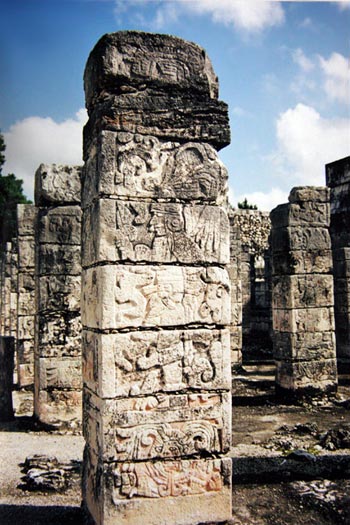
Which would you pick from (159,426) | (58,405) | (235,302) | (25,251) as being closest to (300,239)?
(235,302)

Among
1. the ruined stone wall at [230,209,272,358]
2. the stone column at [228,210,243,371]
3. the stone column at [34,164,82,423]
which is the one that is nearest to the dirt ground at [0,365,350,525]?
the stone column at [34,164,82,423]

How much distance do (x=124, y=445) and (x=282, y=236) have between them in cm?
636

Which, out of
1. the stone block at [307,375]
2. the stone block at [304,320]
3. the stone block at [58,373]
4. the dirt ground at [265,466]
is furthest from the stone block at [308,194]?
the stone block at [58,373]

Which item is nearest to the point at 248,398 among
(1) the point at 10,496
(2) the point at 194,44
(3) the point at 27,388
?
(3) the point at 27,388

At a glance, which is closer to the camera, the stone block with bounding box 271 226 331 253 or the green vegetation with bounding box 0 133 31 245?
the stone block with bounding box 271 226 331 253

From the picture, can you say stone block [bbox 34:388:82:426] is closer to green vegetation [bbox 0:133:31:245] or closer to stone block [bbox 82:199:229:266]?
stone block [bbox 82:199:229:266]

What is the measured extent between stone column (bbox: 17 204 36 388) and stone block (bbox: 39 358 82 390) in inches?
117

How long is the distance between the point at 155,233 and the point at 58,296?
385 cm

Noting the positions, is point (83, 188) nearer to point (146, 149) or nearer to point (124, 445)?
point (146, 149)

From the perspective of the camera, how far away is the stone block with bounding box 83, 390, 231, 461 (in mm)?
3859

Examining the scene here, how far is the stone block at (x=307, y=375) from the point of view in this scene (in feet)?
30.4

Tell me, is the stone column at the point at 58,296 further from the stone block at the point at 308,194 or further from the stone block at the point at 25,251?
the stone block at the point at 308,194

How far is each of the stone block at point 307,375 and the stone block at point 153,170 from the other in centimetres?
574

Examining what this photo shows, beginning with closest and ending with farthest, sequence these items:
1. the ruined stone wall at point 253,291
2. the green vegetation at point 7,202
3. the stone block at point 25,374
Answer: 1. the stone block at point 25,374
2. the ruined stone wall at point 253,291
3. the green vegetation at point 7,202
